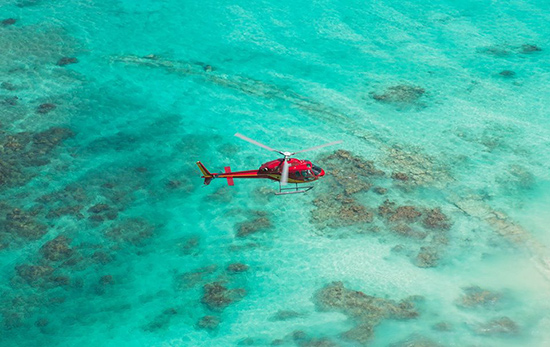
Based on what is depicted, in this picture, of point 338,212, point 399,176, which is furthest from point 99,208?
point 399,176

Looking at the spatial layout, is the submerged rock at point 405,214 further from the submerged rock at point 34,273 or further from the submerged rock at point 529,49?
the submerged rock at point 529,49

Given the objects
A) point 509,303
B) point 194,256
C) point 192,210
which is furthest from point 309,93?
point 509,303

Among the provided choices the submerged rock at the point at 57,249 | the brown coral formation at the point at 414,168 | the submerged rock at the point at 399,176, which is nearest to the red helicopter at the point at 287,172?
the submerged rock at the point at 399,176

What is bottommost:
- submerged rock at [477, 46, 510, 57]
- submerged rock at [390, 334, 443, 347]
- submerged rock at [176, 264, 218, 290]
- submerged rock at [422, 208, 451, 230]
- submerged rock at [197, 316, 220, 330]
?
submerged rock at [197, 316, 220, 330]

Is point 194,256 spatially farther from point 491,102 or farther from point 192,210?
point 491,102

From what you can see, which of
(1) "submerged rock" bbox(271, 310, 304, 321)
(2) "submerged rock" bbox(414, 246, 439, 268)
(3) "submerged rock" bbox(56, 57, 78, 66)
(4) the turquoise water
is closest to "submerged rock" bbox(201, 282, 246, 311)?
(4) the turquoise water

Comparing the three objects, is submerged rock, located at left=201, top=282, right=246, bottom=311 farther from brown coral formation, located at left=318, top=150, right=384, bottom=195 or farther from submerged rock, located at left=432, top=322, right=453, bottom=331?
brown coral formation, located at left=318, top=150, right=384, bottom=195
